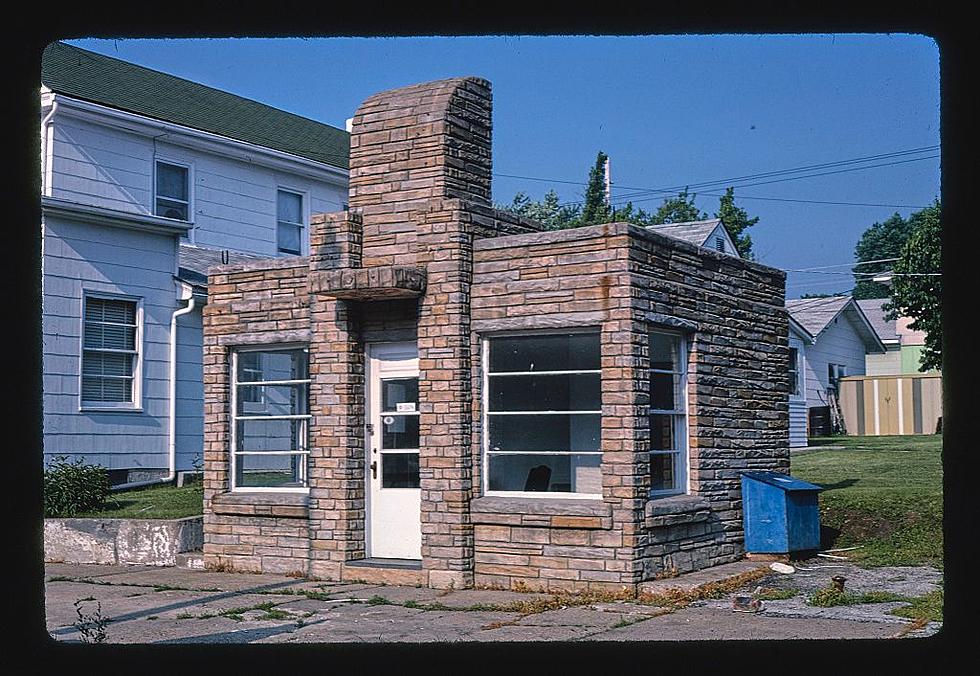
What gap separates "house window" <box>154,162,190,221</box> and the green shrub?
627 cm

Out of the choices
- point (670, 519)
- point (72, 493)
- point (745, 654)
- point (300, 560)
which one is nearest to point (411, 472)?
point (300, 560)

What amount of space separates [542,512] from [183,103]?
13.6m

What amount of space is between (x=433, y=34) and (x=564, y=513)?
6.42 metres

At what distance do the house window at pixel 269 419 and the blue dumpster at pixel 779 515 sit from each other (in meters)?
4.90

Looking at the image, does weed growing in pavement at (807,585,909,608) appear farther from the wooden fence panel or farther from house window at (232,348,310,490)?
the wooden fence panel

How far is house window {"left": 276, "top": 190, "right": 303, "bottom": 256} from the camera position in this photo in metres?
22.6

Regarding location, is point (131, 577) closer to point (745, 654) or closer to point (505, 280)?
point (505, 280)

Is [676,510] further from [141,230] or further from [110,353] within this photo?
[141,230]

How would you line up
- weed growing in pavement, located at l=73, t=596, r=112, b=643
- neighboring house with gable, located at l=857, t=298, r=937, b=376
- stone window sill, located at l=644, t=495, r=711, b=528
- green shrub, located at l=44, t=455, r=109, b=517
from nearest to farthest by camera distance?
1. weed growing in pavement, located at l=73, t=596, r=112, b=643
2. stone window sill, located at l=644, t=495, r=711, b=528
3. green shrub, located at l=44, t=455, r=109, b=517
4. neighboring house with gable, located at l=857, t=298, r=937, b=376

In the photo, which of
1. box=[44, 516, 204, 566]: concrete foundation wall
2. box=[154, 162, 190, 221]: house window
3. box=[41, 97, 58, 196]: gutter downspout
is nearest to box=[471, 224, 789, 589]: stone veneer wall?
box=[44, 516, 204, 566]: concrete foundation wall

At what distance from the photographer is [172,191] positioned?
20.5 metres

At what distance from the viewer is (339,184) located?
78.1ft

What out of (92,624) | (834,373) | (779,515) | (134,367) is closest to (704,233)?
(834,373)

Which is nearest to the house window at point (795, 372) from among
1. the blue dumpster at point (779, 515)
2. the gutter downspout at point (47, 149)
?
the blue dumpster at point (779, 515)
